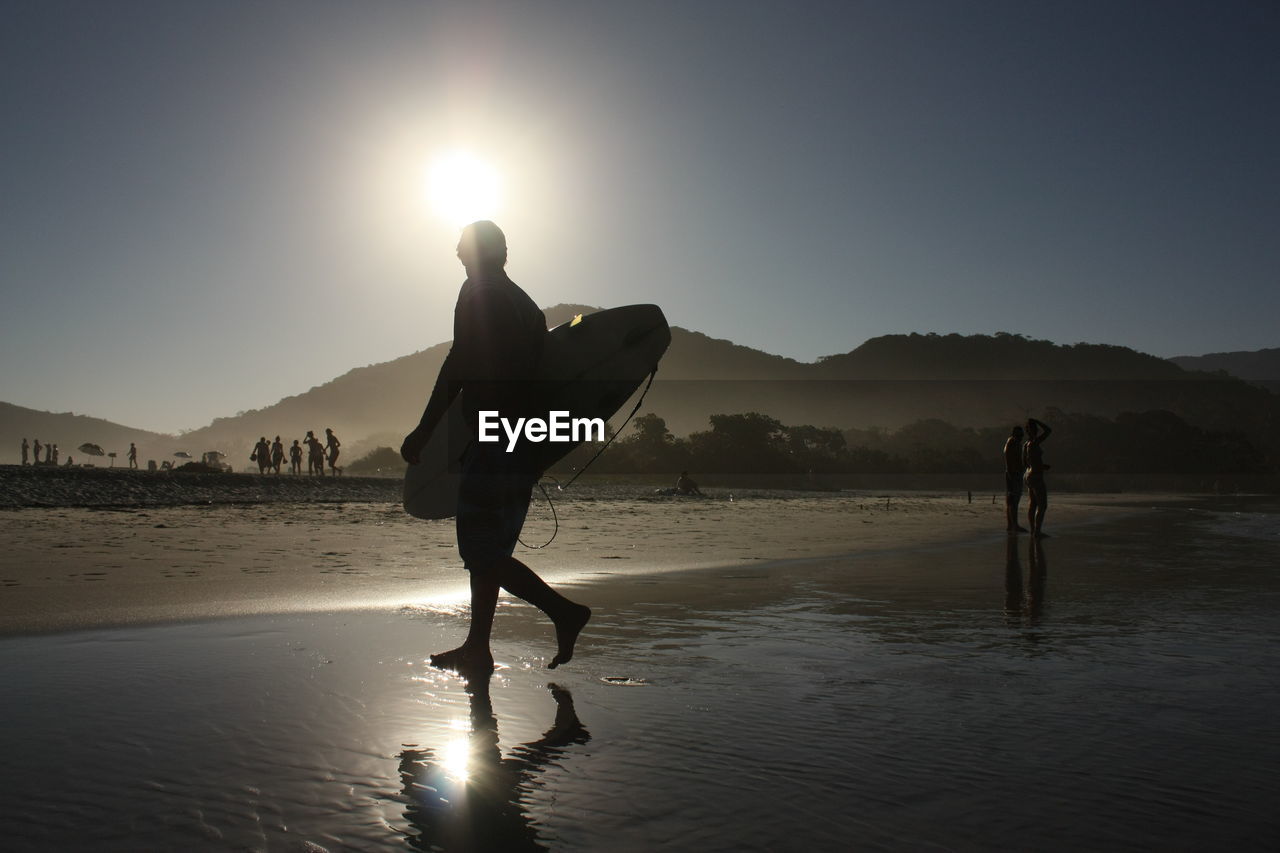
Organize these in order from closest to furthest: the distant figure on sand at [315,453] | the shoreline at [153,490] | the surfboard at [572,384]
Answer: the surfboard at [572,384] → the shoreline at [153,490] → the distant figure on sand at [315,453]

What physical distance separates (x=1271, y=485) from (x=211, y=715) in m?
76.6

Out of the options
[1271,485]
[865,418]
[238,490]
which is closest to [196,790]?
[238,490]

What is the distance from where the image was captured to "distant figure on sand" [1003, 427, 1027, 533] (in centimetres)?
1684

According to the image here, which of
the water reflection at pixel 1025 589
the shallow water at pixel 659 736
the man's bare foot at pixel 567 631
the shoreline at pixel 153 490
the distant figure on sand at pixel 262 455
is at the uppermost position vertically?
the distant figure on sand at pixel 262 455

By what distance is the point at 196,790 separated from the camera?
255 cm

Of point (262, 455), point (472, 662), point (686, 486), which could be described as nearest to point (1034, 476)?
point (472, 662)

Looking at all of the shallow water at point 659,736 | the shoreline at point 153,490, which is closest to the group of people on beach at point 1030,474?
the shallow water at point 659,736

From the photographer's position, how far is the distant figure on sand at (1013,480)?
55.3 feet

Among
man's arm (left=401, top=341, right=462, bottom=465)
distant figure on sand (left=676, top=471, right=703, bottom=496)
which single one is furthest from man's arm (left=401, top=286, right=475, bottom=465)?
distant figure on sand (left=676, top=471, right=703, bottom=496)

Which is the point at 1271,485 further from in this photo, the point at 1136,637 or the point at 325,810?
the point at 325,810

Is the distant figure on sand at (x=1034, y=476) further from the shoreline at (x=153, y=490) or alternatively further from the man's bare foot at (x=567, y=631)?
the shoreline at (x=153, y=490)

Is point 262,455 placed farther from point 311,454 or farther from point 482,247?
point 482,247

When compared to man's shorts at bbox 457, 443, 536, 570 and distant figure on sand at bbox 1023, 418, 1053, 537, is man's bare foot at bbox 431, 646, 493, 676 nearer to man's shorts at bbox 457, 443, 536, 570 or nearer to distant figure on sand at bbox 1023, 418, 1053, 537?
man's shorts at bbox 457, 443, 536, 570

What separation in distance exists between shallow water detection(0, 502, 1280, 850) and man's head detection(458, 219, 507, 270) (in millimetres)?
1970
